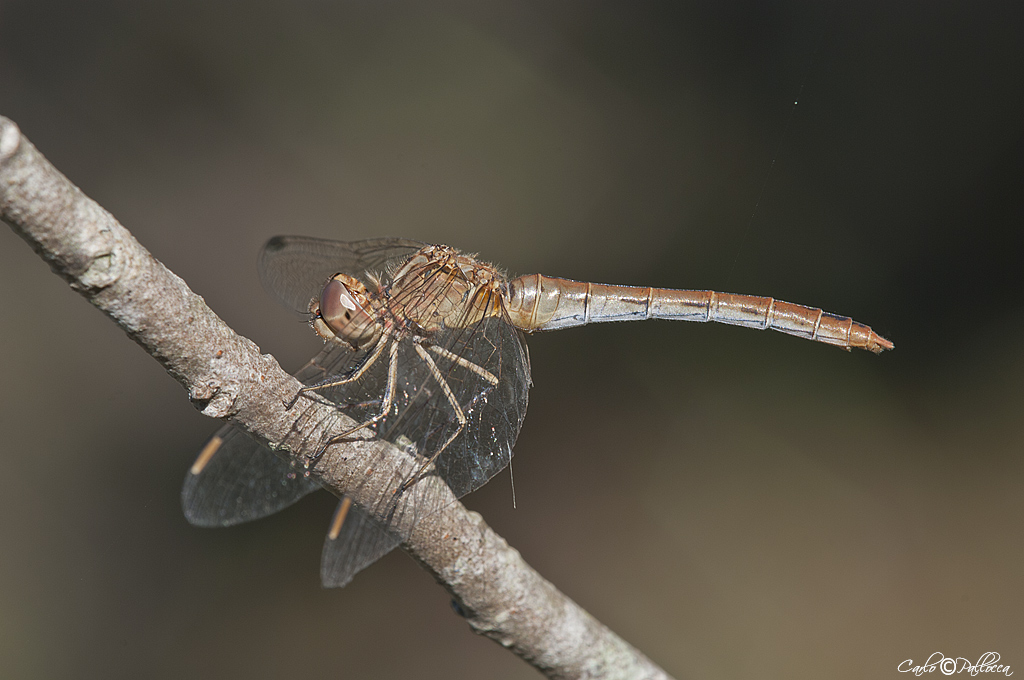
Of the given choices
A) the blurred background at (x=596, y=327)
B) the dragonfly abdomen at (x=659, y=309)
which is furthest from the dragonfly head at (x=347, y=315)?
the blurred background at (x=596, y=327)

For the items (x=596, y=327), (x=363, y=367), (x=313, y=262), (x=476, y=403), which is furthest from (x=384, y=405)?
(x=596, y=327)

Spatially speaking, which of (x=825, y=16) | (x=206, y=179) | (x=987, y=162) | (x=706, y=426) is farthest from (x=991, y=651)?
(x=206, y=179)

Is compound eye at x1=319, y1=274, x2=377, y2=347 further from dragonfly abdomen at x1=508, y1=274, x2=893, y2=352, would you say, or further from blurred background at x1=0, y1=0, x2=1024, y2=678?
blurred background at x1=0, y1=0, x2=1024, y2=678

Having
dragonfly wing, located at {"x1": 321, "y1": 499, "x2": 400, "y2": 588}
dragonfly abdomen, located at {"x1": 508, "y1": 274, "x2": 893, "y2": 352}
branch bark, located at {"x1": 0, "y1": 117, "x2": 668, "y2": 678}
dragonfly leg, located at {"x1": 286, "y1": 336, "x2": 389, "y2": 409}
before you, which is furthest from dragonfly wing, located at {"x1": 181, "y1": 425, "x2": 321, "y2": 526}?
dragonfly abdomen, located at {"x1": 508, "y1": 274, "x2": 893, "y2": 352}

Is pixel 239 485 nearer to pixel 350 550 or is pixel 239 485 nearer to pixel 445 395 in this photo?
pixel 350 550

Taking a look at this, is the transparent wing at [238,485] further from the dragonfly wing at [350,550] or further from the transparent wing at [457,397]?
the transparent wing at [457,397]

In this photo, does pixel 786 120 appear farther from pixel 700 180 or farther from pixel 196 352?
pixel 196 352

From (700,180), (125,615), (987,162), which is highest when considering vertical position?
(987,162)
